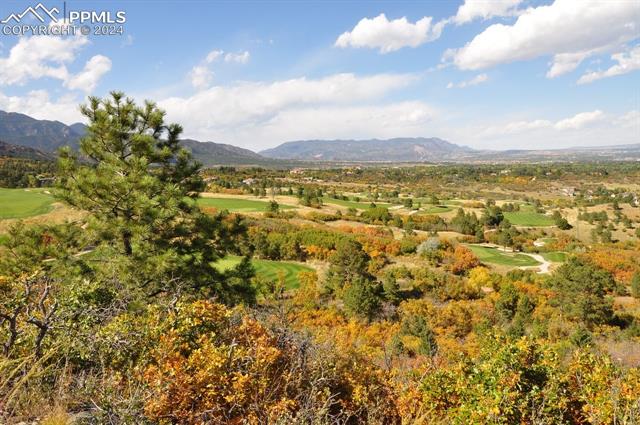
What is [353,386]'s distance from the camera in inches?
269

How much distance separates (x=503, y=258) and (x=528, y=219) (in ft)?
122

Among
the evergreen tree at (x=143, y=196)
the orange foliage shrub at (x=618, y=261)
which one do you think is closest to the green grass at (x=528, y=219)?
the orange foliage shrub at (x=618, y=261)

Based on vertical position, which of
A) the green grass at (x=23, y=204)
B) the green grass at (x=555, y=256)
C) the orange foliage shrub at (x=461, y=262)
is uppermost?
the green grass at (x=23, y=204)

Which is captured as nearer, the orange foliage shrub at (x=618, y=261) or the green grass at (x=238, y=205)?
the orange foliage shrub at (x=618, y=261)

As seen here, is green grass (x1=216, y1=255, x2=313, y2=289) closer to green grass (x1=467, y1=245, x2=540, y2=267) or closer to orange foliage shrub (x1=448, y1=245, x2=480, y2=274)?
orange foliage shrub (x1=448, y1=245, x2=480, y2=274)

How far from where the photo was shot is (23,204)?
44656mm

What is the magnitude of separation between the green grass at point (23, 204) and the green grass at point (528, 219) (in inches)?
3301

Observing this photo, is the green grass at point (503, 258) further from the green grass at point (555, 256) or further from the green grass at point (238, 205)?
the green grass at point (238, 205)

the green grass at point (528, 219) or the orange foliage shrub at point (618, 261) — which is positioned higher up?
the green grass at point (528, 219)

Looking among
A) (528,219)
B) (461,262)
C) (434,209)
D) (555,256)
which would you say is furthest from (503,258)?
(434,209)

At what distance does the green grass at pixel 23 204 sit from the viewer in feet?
132

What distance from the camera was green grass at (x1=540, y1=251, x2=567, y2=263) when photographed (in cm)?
6088

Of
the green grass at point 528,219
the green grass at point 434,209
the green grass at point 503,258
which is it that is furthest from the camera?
the green grass at point 434,209

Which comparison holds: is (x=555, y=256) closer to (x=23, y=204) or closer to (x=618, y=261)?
(x=618, y=261)
